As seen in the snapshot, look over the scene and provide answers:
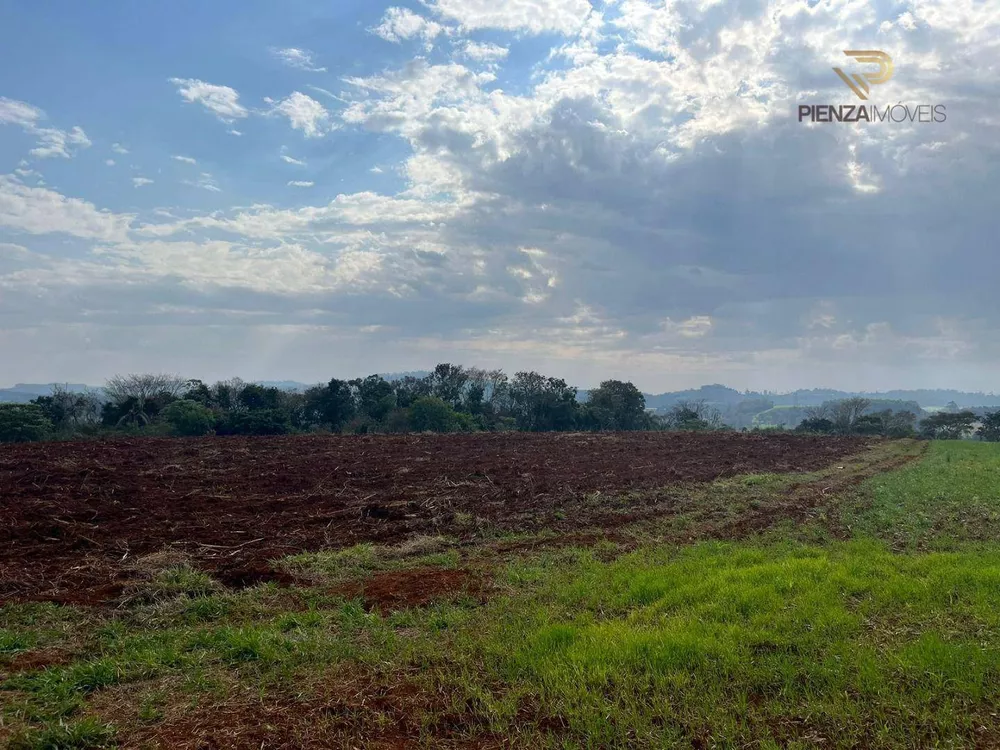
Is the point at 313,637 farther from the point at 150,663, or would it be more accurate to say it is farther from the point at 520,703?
→ the point at 520,703

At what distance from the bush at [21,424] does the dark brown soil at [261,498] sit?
1179 centimetres

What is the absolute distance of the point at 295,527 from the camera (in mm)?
12648

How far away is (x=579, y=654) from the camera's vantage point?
5.60 meters

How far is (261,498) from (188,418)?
1305 inches

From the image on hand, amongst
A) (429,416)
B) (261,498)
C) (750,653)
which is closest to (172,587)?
(750,653)

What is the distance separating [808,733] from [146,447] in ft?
103

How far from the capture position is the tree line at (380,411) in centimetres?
4519

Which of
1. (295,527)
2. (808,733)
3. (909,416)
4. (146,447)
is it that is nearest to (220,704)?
(808,733)

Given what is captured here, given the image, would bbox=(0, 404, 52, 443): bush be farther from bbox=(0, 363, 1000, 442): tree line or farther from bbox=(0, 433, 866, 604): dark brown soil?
bbox=(0, 433, 866, 604): dark brown soil

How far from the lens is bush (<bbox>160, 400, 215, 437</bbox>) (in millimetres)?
44719

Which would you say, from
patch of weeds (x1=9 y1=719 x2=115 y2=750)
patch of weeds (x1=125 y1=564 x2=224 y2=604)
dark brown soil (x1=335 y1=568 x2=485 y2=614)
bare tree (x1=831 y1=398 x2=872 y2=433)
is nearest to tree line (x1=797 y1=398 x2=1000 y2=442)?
bare tree (x1=831 y1=398 x2=872 y2=433)

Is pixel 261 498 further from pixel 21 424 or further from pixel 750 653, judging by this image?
pixel 21 424

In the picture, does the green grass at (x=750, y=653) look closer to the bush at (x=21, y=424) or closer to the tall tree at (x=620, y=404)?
the bush at (x=21, y=424)

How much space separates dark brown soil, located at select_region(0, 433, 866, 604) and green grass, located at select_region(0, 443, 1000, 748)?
1427 millimetres
